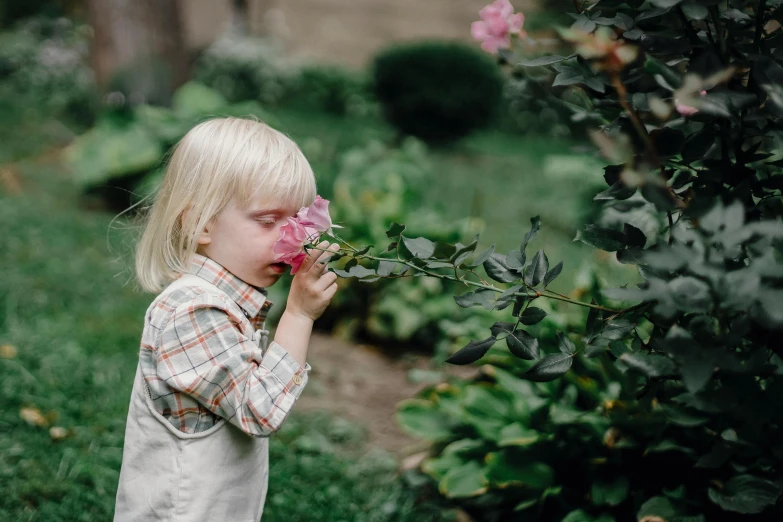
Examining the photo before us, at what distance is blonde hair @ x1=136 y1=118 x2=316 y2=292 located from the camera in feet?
5.80

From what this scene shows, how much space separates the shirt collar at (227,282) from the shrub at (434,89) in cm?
801

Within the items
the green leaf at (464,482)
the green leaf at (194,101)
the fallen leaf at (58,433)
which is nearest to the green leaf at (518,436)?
the green leaf at (464,482)

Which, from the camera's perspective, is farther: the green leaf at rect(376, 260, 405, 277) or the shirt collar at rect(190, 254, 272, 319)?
the shirt collar at rect(190, 254, 272, 319)

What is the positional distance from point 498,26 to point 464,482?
1.54 m

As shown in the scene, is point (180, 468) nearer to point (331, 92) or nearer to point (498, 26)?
point (498, 26)

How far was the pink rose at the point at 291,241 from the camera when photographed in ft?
5.31

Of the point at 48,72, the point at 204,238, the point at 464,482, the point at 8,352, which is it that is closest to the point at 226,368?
the point at 204,238

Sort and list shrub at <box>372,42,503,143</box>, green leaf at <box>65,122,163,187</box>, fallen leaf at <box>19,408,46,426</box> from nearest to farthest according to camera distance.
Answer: fallen leaf at <box>19,408,46,426</box>, green leaf at <box>65,122,163,187</box>, shrub at <box>372,42,503,143</box>

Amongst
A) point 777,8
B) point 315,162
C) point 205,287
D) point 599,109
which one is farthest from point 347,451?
point 315,162

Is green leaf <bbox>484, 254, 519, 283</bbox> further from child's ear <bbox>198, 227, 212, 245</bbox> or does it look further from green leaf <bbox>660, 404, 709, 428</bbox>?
child's ear <bbox>198, 227, 212, 245</bbox>

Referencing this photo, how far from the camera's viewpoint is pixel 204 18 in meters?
14.8

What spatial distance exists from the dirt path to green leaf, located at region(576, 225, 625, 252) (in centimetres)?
173

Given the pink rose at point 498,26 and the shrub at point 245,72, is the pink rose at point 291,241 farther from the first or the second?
the shrub at point 245,72

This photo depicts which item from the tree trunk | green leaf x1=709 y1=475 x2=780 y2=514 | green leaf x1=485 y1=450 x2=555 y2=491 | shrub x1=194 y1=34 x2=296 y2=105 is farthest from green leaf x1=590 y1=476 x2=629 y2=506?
shrub x1=194 y1=34 x2=296 y2=105
